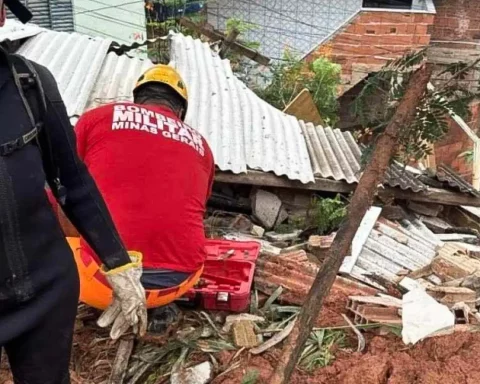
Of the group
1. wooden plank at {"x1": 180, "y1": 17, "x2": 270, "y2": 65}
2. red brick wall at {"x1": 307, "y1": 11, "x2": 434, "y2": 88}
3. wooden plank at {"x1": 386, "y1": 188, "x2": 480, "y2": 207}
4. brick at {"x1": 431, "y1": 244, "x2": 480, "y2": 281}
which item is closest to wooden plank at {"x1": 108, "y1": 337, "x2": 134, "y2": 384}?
brick at {"x1": 431, "y1": 244, "x2": 480, "y2": 281}

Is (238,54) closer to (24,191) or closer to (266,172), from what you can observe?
(266,172)

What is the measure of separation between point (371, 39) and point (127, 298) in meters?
9.70

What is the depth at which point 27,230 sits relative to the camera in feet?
6.97

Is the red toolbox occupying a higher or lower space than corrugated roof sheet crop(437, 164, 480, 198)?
higher

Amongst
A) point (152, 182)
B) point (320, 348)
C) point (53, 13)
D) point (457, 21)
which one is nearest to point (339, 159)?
point (320, 348)

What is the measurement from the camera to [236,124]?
249 inches

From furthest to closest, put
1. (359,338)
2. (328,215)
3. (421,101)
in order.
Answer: (328,215)
(359,338)
(421,101)

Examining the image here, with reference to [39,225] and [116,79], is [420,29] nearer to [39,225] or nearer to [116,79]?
[116,79]

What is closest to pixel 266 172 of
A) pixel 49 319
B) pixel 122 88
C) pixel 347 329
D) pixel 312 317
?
pixel 122 88

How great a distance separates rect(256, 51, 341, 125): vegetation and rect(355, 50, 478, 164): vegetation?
19.8 ft

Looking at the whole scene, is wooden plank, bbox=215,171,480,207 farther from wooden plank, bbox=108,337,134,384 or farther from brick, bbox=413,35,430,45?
brick, bbox=413,35,430,45

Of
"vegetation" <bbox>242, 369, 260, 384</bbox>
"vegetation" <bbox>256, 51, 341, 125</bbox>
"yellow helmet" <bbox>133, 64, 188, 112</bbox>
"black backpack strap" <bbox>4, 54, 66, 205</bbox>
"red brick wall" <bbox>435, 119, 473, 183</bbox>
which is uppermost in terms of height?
"black backpack strap" <bbox>4, 54, 66, 205</bbox>

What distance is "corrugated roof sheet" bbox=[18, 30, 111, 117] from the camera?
5.79 m

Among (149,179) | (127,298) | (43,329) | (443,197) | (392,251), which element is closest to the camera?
(43,329)
